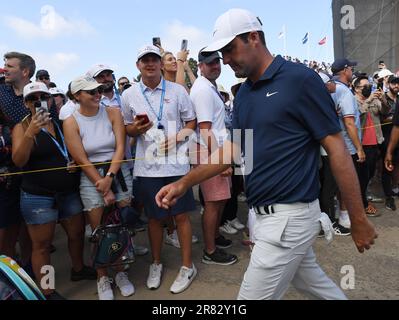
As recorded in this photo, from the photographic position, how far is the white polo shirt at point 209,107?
3.48 metres

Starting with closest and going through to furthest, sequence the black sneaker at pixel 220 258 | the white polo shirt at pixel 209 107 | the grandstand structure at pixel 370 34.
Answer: the white polo shirt at pixel 209 107, the black sneaker at pixel 220 258, the grandstand structure at pixel 370 34

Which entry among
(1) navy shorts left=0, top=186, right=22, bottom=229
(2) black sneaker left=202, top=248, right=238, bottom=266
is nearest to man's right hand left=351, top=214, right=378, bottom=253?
(2) black sneaker left=202, top=248, right=238, bottom=266

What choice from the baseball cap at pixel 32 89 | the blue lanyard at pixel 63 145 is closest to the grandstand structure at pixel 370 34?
the blue lanyard at pixel 63 145

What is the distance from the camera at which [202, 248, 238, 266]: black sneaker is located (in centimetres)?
369

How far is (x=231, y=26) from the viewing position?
1.79m

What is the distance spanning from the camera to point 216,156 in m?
2.20

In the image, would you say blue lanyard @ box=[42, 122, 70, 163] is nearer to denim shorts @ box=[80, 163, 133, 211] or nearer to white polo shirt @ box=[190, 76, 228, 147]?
denim shorts @ box=[80, 163, 133, 211]

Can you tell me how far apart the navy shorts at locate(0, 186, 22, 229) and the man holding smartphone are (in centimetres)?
107

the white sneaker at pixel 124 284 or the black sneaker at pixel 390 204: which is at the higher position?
the white sneaker at pixel 124 284

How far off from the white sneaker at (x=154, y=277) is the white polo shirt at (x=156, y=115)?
900 mm

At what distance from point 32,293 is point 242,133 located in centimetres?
152

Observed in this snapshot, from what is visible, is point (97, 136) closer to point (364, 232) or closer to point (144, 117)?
point (144, 117)

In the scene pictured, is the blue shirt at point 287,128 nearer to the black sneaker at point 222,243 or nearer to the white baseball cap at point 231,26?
the white baseball cap at point 231,26
